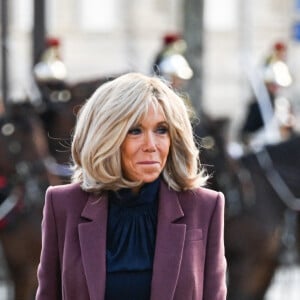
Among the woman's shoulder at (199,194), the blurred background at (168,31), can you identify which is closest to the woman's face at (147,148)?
the woman's shoulder at (199,194)

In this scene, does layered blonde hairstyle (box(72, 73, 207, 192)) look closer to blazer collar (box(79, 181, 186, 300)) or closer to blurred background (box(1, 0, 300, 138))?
blazer collar (box(79, 181, 186, 300))

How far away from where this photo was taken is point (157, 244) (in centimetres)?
455

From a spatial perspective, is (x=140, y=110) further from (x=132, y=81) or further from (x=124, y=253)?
(x=124, y=253)

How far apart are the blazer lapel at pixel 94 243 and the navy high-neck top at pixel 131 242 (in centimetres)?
3

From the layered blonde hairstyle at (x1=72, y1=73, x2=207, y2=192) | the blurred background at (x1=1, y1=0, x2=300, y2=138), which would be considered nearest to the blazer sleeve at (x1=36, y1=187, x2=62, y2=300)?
the layered blonde hairstyle at (x1=72, y1=73, x2=207, y2=192)

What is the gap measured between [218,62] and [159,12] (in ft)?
6.45

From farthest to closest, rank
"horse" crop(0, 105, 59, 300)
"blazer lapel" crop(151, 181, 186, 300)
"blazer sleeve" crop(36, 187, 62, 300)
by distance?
"horse" crop(0, 105, 59, 300), "blazer sleeve" crop(36, 187, 62, 300), "blazer lapel" crop(151, 181, 186, 300)

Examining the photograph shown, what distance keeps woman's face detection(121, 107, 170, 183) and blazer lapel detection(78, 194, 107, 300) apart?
0.13 metres

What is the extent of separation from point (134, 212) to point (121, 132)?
0.84 ft

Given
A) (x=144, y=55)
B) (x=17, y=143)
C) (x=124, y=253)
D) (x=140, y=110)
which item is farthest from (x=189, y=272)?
(x=144, y=55)

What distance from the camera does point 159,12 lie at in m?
39.3

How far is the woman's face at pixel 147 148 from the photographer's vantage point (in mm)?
4570

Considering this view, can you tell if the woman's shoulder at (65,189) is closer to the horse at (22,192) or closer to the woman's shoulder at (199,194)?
the woman's shoulder at (199,194)

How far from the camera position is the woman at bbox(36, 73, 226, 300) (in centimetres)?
451
